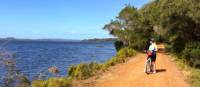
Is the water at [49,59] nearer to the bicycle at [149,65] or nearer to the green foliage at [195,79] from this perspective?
the bicycle at [149,65]

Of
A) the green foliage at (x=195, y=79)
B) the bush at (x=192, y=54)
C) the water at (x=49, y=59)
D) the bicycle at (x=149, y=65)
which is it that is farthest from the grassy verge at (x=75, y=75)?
the green foliage at (x=195, y=79)

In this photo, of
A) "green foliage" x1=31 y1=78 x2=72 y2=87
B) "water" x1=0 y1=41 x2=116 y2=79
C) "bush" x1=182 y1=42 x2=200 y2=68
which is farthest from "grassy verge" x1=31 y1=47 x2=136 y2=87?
"bush" x1=182 y1=42 x2=200 y2=68

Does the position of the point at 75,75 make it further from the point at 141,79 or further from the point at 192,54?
the point at 192,54

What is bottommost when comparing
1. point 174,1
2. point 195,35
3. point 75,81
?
point 75,81

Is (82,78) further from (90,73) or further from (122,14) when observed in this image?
(122,14)

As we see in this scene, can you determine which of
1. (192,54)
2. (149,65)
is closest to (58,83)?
(149,65)

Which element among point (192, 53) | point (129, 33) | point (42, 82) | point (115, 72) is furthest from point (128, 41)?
point (42, 82)

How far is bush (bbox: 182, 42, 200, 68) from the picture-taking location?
24.7m

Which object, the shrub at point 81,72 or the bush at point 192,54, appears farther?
the bush at point 192,54

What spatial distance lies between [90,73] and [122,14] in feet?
102

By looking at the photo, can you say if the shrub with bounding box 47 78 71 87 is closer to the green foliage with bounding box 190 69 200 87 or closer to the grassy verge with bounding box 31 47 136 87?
the grassy verge with bounding box 31 47 136 87

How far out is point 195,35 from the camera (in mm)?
29438

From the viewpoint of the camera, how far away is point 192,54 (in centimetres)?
2516

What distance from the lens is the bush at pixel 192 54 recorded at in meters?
24.7
